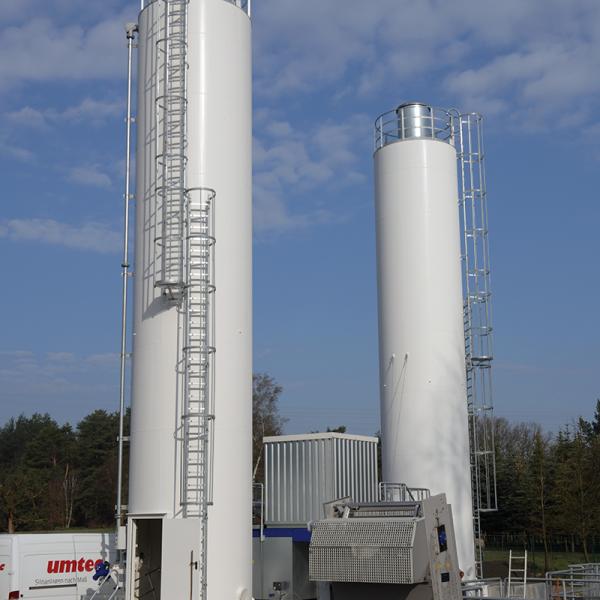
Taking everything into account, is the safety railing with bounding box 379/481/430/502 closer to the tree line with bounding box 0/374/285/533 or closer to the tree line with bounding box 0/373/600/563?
the tree line with bounding box 0/373/600/563

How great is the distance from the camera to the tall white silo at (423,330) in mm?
26734

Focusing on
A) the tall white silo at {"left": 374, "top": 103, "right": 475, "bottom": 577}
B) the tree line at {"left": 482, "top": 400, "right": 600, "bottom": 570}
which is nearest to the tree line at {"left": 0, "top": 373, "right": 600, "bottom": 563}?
the tree line at {"left": 482, "top": 400, "right": 600, "bottom": 570}

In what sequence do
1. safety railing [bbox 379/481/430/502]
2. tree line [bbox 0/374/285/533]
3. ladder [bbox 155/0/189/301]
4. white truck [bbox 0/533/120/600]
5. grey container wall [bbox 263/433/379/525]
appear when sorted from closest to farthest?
ladder [bbox 155/0/189/301] < white truck [bbox 0/533/120/600] < safety railing [bbox 379/481/430/502] < grey container wall [bbox 263/433/379/525] < tree line [bbox 0/374/285/533]

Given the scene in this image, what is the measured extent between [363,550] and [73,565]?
419 inches

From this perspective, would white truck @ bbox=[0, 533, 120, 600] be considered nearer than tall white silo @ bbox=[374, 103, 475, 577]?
Yes

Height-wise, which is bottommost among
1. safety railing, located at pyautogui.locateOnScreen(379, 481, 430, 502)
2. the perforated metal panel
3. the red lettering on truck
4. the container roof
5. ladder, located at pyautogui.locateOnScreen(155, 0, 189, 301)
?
the red lettering on truck

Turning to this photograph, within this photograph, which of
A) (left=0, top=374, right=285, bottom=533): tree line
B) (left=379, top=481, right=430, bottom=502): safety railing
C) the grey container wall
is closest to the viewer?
(left=379, top=481, right=430, bottom=502): safety railing

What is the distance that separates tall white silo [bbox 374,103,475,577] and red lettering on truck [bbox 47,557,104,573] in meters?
8.92

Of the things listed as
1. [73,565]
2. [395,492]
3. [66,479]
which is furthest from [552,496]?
[66,479]

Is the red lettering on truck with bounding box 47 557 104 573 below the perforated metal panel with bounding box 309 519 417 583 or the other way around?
below

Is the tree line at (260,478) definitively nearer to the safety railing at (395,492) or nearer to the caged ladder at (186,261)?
the safety railing at (395,492)

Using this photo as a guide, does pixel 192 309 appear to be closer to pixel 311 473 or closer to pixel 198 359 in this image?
pixel 198 359

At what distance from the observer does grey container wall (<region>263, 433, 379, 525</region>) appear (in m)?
26.7

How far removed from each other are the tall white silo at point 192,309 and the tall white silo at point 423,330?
7.94 meters
